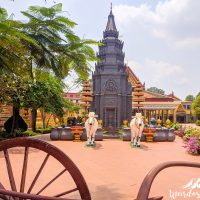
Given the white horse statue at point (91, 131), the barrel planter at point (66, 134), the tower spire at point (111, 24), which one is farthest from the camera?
the tower spire at point (111, 24)

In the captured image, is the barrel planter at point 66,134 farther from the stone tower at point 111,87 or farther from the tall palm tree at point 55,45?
the tall palm tree at point 55,45

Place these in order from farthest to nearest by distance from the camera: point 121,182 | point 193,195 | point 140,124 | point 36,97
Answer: point 36,97
point 140,124
point 121,182
point 193,195

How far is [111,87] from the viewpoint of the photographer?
24.5m

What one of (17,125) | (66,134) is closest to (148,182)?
(66,134)

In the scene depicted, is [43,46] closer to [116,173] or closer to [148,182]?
[148,182]

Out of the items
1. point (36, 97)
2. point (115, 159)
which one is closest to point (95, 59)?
point (115, 159)

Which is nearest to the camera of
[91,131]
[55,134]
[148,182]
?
[148,182]

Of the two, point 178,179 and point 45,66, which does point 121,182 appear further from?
point 45,66

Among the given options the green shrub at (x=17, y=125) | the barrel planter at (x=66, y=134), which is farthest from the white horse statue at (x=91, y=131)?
the green shrub at (x=17, y=125)

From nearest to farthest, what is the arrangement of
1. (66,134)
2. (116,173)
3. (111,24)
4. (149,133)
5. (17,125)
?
(116,173), (149,133), (66,134), (17,125), (111,24)

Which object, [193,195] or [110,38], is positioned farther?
[110,38]

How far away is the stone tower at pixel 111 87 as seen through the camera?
24.5 meters

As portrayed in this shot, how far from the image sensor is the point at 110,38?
2572cm

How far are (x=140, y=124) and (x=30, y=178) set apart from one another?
801 centimetres
